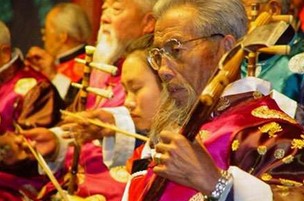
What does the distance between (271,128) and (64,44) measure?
277cm

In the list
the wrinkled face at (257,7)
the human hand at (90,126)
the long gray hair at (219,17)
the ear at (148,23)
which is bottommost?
the human hand at (90,126)

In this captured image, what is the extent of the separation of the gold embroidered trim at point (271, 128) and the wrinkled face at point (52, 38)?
278 centimetres

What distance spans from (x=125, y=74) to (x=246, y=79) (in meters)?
0.95

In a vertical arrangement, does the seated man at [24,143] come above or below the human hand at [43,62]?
above

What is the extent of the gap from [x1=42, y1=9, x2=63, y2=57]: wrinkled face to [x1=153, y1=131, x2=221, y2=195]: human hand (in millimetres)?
2963

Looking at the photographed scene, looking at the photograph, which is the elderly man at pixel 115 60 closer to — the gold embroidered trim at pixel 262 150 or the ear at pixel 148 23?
the ear at pixel 148 23

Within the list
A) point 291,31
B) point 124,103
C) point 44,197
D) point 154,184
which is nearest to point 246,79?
point 154,184

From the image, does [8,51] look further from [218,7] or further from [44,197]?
[218,7]

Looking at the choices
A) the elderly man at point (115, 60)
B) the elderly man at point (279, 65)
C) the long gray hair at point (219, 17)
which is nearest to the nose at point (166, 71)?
the long gray hair at point (219, 17)

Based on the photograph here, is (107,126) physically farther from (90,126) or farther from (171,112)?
(171,112)

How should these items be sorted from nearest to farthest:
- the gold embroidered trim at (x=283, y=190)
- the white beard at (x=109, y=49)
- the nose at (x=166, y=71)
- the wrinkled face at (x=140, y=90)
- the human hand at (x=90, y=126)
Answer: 1. the gold embroidered trim at (x=283, y=190)
2. the nose at (x=166, y=71)
3. the wrinkled face at (x=140, y=90)
4. the human hand at (x=90, y=126)
5. the white beard at (x=109, y=49)

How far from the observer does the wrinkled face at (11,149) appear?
366 centimetres

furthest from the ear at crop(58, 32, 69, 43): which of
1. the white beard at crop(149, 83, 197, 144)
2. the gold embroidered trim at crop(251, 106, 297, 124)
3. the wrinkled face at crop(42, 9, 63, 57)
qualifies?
the gold embroidered trim at crop(251, 106, 297, 124)

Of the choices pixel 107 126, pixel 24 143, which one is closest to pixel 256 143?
pixel 107 126
